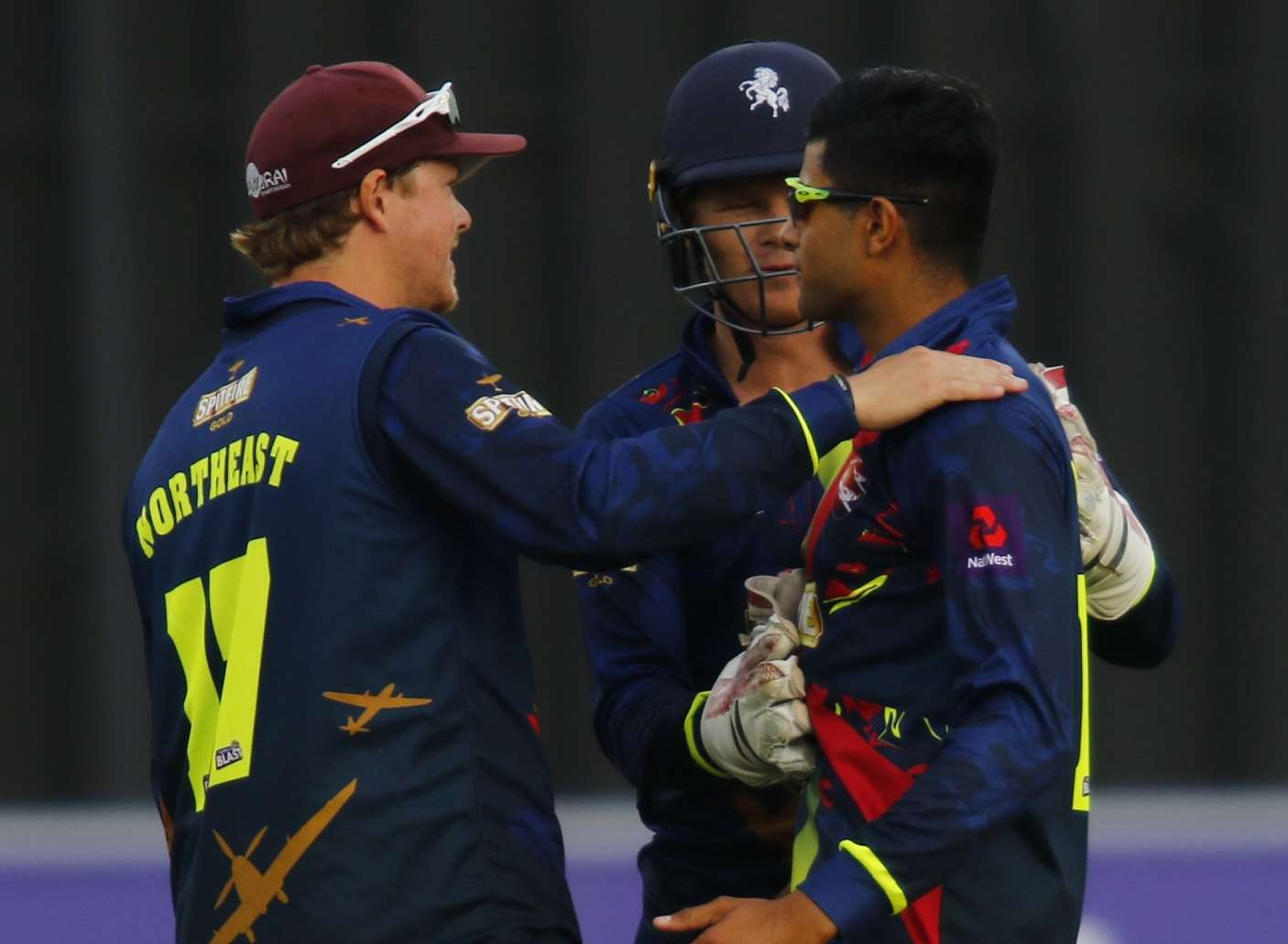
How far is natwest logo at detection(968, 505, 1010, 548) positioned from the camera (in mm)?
2111

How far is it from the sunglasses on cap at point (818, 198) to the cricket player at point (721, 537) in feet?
1.12

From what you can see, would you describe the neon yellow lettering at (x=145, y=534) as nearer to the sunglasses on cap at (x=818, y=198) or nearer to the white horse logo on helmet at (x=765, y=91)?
the sunglasses on cap at (x=818, y=198)

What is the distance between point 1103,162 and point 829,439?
9.25 feet

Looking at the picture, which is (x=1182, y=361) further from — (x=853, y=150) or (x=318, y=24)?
(x=853, y=150)

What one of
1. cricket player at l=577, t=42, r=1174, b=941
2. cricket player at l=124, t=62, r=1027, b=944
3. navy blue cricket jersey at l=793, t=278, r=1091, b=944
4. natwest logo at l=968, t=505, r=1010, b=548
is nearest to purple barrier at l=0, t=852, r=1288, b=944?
cricket player at l=577, t=42, r=1174, b=941

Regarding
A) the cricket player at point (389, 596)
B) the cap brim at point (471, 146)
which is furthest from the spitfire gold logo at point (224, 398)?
the cap brim at point (471, 146)

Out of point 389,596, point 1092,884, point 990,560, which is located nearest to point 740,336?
point 389,596

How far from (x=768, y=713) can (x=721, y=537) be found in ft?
1.61

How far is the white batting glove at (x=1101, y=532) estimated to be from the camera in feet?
8.14

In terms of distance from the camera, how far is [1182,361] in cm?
500

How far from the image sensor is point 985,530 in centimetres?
212

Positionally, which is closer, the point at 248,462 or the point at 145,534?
the point at 248,462

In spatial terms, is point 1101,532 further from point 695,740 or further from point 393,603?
point 393,603

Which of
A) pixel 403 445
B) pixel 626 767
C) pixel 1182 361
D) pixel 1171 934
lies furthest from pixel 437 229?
pixel 1182 361
